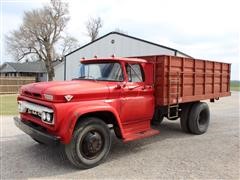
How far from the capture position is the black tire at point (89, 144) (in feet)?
15.6

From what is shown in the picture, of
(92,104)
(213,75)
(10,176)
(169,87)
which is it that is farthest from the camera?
(213,75)

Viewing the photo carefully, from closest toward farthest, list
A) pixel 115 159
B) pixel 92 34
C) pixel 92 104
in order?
pixel 92 104 → pixel 115 159 → pixel 92 34

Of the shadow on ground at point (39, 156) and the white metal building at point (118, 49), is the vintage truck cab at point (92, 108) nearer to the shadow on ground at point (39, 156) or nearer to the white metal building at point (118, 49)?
the shadow on ground at point (39, 156)

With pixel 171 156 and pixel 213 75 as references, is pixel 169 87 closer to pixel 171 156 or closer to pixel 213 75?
pixel 171 156

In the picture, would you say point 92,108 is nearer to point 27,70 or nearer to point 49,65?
point 49,65

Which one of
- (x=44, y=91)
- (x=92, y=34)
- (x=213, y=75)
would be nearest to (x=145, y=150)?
(x=44, y=91)

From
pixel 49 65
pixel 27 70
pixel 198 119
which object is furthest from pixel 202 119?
pixel 27 70

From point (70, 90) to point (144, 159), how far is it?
7.03 feet

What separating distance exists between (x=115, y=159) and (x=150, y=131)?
3.88 ft

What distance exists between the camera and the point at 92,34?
59.2m

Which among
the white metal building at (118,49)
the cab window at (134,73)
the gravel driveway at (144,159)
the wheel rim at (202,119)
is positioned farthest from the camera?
the white metal building at (118,49)

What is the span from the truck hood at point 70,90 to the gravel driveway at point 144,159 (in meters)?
1.04

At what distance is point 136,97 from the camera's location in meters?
5.85

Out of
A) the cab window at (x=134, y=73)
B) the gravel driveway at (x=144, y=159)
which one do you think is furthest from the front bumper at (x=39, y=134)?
the cab window at (x=134, y=73)
